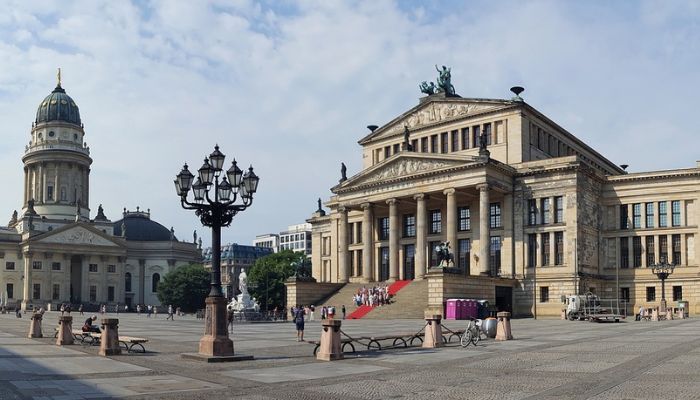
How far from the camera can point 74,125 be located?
151 m

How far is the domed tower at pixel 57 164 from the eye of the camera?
478 feet

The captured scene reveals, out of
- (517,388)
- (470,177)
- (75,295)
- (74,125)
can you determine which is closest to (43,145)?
(74,125)

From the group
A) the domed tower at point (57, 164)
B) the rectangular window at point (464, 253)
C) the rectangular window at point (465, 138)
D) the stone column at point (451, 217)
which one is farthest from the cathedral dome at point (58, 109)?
the stone column at point (451, 217)

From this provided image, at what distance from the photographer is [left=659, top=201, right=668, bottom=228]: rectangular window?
75.5 metres

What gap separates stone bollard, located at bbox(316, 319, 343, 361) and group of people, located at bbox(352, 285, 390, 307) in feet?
139

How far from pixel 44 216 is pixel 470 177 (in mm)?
99838

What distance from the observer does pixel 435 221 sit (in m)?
82.8

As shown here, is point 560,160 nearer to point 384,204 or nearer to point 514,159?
point 514,159

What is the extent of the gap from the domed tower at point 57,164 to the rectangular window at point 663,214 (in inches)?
4207

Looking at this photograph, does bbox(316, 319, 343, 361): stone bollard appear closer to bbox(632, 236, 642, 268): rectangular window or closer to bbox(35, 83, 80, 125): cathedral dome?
bbox(632, 236, 642, 268): rectangular window

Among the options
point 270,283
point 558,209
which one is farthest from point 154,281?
point 558,209

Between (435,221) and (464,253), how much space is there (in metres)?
5.64

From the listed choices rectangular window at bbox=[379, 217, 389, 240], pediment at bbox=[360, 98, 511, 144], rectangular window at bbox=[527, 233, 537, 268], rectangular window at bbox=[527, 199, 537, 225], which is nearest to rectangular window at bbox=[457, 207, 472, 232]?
rectangular window at bbox=[527, 199, 537, 225]

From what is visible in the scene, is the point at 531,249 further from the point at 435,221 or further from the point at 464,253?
the point at 435,221
